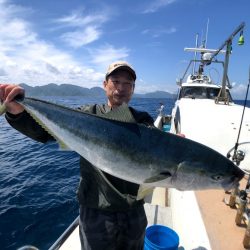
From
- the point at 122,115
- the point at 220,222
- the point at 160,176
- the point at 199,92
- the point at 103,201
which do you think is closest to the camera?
the point at 160,176

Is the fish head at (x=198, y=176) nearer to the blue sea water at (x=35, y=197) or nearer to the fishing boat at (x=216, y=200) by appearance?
the fishing boat at (x=216, y=200)

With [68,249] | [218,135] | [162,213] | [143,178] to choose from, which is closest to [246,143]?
[218,135]

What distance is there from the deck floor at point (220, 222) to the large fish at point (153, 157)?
231 cm

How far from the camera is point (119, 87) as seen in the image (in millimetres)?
3336

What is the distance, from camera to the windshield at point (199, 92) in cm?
1453

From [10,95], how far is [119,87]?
4.03 feet

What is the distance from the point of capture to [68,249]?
4594 mm

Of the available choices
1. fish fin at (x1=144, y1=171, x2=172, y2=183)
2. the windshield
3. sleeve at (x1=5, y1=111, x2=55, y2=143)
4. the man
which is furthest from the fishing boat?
the windshield

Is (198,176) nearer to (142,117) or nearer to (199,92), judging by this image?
(142,117)

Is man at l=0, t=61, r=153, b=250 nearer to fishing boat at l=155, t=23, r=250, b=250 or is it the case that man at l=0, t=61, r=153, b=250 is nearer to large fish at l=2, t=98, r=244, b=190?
large fish at l=2, t=98, r=244, b=190

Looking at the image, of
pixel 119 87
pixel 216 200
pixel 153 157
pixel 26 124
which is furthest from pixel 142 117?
pixel 216 200

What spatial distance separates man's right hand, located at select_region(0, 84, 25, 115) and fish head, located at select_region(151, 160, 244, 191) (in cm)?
174

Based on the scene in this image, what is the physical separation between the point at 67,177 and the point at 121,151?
10408mm

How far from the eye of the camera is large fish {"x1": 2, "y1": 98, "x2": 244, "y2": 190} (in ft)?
8.00
